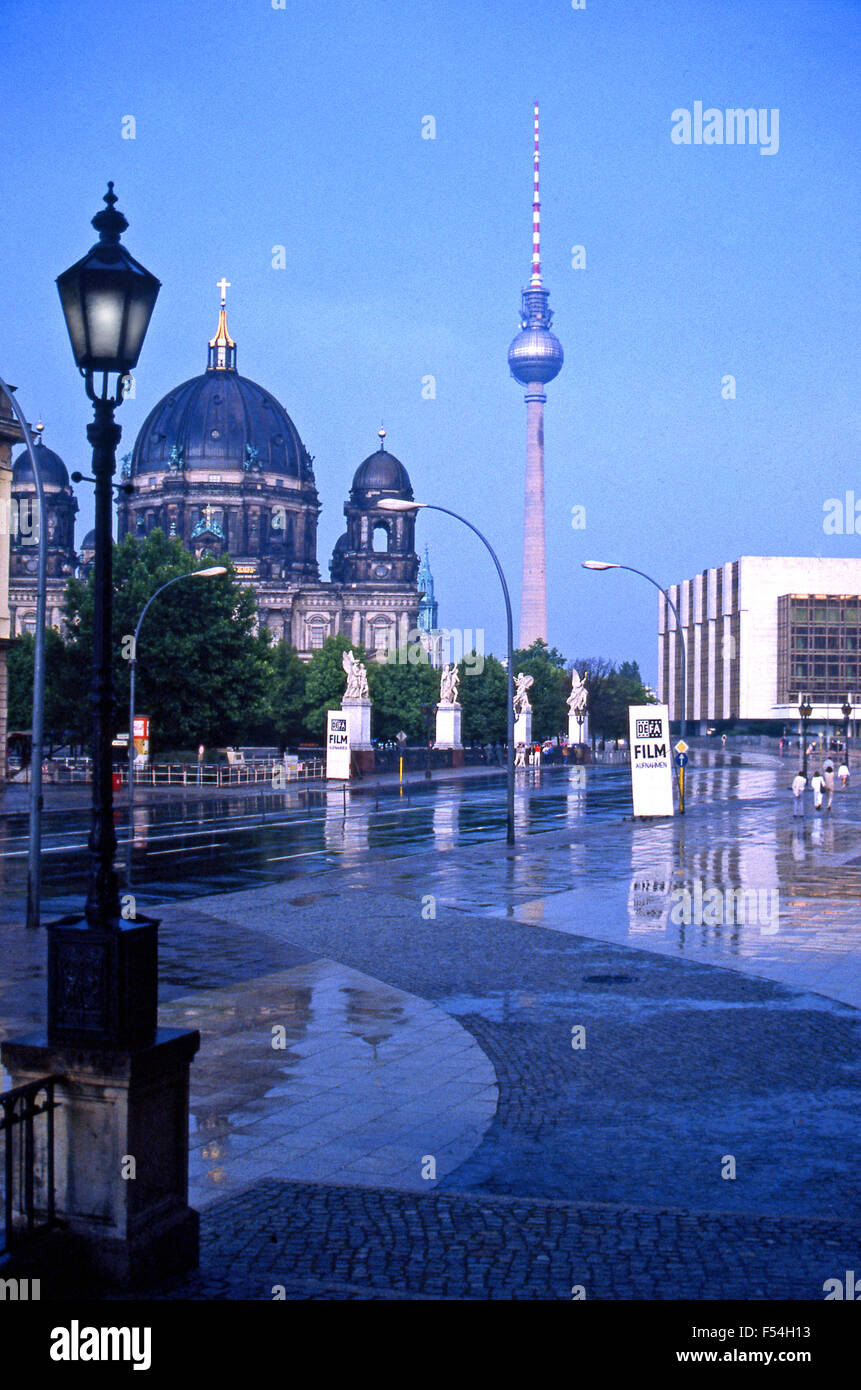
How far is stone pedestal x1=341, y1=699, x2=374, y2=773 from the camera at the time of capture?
63500 millimetres

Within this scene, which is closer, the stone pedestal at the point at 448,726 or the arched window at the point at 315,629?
the stone pedestal at the point at 448,726

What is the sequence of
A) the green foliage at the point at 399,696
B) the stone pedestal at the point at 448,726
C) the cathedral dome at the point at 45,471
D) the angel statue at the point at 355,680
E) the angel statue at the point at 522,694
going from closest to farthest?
the angel statue at the point at 355,680, the stone pedestal at the point at 448,726, the angel statue at the point at 522,694, the green foliage at the point at 399,696, the cathedral dome at the point at 45,471

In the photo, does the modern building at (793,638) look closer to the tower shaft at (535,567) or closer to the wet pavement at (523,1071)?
the tower shaft at (535,567)

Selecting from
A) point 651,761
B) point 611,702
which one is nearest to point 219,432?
point 611,702

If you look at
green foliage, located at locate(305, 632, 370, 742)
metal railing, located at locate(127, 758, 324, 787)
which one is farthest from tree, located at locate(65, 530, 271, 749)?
green foliage, located at locate(305, 632, 370, 742)

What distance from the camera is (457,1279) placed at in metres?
5.47

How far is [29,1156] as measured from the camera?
5.34m

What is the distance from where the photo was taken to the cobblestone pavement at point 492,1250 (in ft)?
17.6

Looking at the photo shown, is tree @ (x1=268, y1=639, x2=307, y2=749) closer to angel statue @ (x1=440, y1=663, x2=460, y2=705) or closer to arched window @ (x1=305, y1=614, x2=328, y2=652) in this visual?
angel statue @ (x1=440, y1=663, x2=460, y2=705)

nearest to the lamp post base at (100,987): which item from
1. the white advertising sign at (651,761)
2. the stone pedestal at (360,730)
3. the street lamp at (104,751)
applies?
the street lamp at (104,751)

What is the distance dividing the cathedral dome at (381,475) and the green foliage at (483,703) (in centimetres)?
4058

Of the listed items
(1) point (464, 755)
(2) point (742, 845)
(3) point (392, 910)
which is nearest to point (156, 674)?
(1) point (464, 755)
